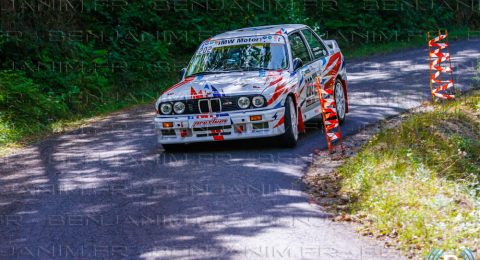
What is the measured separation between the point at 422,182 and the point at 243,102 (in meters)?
3.17

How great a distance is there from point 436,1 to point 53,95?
23.4 meters

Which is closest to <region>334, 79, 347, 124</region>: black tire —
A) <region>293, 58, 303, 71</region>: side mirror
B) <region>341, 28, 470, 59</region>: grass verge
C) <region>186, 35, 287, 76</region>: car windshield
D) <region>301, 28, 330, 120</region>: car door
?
<region>301, 28, 330, 120</region>: car door

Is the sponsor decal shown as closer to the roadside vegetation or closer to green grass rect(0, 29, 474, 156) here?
green grass rect(0, 29, 474, 156)

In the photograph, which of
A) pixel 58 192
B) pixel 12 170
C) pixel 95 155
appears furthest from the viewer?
pixel 95 155

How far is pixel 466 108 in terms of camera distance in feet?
46.3

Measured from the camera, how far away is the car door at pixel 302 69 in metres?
11.6

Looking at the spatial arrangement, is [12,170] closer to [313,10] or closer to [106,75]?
[106,75]

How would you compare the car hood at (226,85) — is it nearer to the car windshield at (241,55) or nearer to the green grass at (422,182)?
the car windshield at (241,55)

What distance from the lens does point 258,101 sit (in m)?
10.7

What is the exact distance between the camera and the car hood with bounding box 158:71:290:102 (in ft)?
35.3

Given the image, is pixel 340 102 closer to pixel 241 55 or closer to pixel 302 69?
pixel 302 69

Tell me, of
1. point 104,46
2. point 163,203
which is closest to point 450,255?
point 163,203

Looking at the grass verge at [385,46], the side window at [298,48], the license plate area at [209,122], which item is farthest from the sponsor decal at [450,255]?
the grass verge at [385,46]

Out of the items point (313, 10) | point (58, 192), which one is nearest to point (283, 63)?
point (58, 192)
